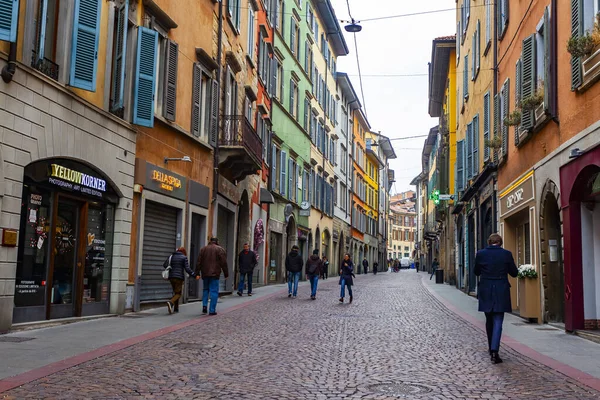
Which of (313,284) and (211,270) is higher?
(211,270)

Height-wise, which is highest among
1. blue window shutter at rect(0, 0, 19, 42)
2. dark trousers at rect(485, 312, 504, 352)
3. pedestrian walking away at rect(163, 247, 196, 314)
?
blue window shutter at rect(0, 0, 19, 42)

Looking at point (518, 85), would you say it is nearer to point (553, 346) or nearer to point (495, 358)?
point (553, 346)

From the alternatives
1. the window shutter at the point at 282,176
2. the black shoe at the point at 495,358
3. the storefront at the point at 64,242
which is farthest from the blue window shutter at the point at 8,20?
the window shutter at the point at 282,176

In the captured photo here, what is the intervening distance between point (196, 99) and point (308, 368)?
12.3 meters

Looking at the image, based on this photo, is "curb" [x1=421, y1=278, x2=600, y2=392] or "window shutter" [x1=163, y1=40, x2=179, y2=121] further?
"window shutter" [x1=163, y1=40, x2=179, y2=121]

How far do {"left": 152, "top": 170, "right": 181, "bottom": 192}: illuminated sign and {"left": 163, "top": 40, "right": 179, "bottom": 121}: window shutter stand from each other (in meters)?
1.41

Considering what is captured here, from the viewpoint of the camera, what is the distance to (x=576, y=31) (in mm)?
11328

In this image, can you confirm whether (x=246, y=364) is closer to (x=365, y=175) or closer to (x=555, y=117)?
(x=555, y=117)

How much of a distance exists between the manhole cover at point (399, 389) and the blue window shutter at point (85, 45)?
774cm

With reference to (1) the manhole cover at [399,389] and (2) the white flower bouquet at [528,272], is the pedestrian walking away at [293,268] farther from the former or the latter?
(1) the manhole cover at [399,389]

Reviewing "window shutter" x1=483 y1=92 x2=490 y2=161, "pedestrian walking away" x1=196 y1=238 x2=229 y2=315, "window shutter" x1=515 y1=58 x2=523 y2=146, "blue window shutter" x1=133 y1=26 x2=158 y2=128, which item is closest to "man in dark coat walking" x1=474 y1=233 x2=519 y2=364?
"window shutter" x1=515 y1=58 x2=523 y2=146

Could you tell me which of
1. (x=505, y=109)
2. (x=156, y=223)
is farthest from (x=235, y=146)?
(x=505, y=109)

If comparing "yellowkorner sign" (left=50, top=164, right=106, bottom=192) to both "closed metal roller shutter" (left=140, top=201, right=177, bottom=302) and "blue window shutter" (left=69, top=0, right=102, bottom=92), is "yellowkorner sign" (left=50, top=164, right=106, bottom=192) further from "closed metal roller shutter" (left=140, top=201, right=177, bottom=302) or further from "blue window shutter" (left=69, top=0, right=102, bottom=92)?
"closed metal roller shutter" (left=140, top=201, right=177, bottom=302)

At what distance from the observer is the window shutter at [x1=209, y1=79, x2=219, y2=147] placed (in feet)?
67.8
